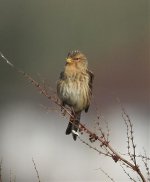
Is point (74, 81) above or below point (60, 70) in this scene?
below

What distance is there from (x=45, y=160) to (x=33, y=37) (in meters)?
8.82

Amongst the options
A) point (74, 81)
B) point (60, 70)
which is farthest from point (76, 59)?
point (60, 70)

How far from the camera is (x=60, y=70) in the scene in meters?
19.8

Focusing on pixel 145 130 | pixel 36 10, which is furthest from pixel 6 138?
pixel 36 10

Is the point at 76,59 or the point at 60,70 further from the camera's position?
the point at 60,70

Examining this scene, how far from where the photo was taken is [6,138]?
19.0m

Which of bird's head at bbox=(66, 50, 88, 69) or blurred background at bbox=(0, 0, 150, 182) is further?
blurred background at bbox=(0, 0, 150, 182)

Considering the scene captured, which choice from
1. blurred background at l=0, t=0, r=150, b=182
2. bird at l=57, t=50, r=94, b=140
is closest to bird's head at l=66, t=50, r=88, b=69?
bird at l=57, t=50, r=94, b=140

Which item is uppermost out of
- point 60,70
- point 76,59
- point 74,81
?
point 60,70

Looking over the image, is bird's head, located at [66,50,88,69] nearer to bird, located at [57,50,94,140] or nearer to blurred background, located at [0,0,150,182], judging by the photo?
bird, located at [57,50,94,140]

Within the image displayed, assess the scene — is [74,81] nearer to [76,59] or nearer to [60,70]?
[76,59]

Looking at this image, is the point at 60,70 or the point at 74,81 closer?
the point at 74,81

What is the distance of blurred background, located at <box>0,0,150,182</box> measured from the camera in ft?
53.1

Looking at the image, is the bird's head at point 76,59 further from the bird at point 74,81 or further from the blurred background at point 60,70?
the blurred background at point 60,70
